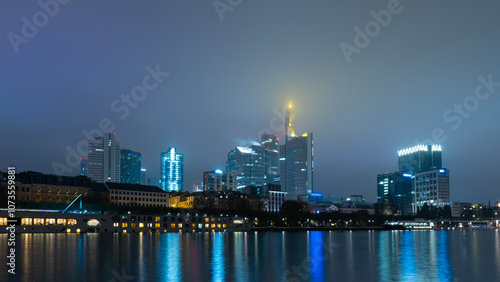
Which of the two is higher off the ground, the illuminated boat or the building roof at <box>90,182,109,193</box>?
the building roof at <box>90,182,109,193</box>

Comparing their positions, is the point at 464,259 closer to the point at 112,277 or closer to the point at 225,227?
the point at 112,277

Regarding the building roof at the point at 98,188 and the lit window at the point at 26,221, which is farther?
the building roof at the point at 98,188

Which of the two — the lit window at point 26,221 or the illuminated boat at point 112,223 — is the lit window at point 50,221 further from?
the lit window at point 26,221

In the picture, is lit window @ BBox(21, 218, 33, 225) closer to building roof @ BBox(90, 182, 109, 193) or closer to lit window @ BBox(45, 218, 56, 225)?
lit window @ BBox(45, 218, 56, 225)

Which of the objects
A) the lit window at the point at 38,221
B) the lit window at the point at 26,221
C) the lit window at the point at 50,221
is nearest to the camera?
the lit window at the point at 26,221

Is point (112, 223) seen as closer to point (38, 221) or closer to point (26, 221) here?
point (38, 221)

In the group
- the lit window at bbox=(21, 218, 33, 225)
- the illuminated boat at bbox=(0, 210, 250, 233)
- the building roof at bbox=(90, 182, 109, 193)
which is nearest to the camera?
the lit window at bbox=(21, 218, 33, 225)

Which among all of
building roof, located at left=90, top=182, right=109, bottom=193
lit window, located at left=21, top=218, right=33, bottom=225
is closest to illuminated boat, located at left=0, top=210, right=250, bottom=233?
lit window, located at left=21, top=218, right=33, bottom=225

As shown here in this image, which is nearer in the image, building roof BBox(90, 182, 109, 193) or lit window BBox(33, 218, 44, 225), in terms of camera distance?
lit window BBox(33, 218, 44, 225)

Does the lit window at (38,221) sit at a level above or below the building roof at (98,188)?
below

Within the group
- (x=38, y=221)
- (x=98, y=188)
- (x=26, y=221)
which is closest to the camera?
(x=26, y=221)

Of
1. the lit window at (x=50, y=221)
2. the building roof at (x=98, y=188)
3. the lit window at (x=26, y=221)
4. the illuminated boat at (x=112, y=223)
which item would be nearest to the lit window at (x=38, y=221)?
the illuminated boat at (x=112, y=223)

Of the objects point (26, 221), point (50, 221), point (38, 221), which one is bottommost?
point (50, 221)

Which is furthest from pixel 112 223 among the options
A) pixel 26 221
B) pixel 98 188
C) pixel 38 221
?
pixel 98 188
